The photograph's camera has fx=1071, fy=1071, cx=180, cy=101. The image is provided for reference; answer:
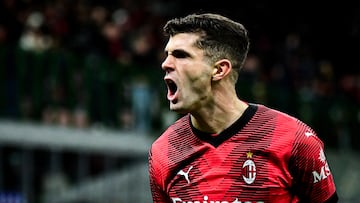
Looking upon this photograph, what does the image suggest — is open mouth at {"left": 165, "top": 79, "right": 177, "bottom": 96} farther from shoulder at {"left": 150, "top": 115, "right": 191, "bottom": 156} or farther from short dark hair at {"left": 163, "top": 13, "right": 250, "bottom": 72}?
shoulder at {"left": 150, "top": 115, "right": 191, "bottom": 156}

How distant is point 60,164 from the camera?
45.4 ft

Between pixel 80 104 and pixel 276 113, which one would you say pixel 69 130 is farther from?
pixel 276 113

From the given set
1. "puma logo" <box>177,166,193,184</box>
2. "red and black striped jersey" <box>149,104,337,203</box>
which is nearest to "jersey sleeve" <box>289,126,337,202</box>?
"red and black striped jersey" <box>149,104,337,203</box>

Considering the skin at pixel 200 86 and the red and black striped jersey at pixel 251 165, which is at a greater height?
the skin at pixel 200 86

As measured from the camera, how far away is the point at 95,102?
13.9 metres

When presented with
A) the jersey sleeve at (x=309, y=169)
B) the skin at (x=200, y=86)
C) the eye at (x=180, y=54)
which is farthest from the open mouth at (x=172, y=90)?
the jersey sleeve at (x=309, y=169)

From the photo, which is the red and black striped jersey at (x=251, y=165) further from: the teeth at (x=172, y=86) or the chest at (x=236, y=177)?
the teeth at (x=172, y=86)

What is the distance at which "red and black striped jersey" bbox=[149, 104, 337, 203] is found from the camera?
491cm

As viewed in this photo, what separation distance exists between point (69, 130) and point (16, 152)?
2.41ft

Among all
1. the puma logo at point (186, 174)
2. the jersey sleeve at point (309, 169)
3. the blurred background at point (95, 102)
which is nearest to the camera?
the jersey sleeve at point (309, 169)

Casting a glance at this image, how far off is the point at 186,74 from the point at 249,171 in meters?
0.53

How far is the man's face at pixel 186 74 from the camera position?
494 centimetres

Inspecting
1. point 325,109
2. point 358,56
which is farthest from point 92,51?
point 358,56

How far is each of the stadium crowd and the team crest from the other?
324 inches
